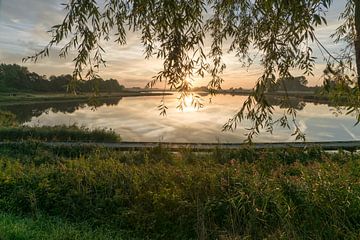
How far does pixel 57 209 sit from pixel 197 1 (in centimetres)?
484

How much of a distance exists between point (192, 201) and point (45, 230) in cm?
243

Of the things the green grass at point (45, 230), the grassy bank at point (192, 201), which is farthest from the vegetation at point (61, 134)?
the green grass at point (45, 230)

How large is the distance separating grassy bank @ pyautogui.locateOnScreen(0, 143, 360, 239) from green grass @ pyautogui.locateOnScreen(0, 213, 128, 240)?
0.35m

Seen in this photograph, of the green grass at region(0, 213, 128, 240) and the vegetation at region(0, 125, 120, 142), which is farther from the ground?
the green grass at region(0, 213, 128, 240)

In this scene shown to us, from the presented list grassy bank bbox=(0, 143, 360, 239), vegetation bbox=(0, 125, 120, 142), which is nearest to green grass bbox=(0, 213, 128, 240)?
grassy bank bbox=(0, 143, 360, 239)

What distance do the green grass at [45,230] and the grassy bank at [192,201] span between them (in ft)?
1.15

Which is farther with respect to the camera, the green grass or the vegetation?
the vegetation

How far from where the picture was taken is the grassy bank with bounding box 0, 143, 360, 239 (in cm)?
445

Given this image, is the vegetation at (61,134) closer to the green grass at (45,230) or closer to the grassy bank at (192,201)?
the grassy bank at (192,201)

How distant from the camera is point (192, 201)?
570 centimetres

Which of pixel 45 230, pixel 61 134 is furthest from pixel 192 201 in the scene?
pixel 61 134

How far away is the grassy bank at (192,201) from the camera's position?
14.6ft

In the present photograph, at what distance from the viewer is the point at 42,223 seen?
508 centimetres

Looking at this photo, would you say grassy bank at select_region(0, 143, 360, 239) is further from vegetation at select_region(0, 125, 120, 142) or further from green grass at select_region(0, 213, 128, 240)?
vegetation at select_region(0, 125, 120, 142)
